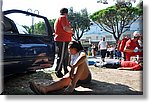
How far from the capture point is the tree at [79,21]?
8.88ft

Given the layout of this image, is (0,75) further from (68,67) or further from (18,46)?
(68,67)

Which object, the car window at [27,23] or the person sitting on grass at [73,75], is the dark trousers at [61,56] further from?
the car window at [27,23]

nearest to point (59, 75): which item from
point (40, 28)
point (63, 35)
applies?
point (63, 35)

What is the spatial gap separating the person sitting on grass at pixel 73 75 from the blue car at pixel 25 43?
18 centimetres

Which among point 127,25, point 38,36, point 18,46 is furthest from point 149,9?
point 18,46

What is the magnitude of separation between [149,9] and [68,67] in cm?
91

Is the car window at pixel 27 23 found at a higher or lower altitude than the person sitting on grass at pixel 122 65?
higher

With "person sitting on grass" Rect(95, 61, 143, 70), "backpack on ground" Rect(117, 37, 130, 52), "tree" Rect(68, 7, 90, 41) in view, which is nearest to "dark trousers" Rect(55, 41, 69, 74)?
"tree" Rect(68, 7, 90, 41)

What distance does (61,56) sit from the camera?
2.75 m

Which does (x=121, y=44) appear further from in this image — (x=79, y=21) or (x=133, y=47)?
(x=79, y=21)

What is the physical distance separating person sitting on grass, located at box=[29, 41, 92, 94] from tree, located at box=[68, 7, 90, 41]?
0.09m

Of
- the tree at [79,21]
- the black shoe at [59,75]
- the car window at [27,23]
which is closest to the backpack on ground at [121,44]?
the tree at [79,21]

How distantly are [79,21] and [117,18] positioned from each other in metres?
0.35

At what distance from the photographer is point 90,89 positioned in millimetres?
2689
